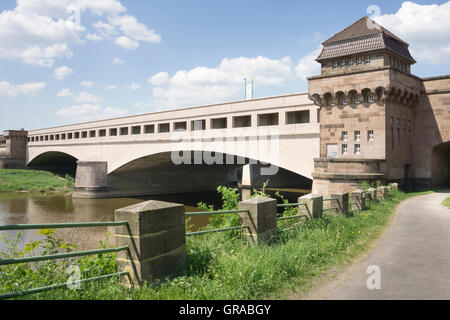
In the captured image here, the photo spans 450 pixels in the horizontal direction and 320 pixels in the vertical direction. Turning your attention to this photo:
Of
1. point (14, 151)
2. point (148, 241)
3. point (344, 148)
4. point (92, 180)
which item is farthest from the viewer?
point (14, 151)

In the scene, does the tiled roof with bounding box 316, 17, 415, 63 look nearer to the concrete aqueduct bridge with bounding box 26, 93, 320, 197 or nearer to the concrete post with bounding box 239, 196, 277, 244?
the concrete aqueduct bridge with bounding box 26, 93, 320, 197

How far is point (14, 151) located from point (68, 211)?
135ft

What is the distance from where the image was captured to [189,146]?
1131 inches

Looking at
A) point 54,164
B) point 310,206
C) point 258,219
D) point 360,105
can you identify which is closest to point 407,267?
point 258,219

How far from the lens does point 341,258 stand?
268 inches

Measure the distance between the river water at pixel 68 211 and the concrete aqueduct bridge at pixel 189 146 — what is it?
271 centimetres

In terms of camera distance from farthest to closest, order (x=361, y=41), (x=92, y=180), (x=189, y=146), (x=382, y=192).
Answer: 1. (x=92, y=180)
2. (x=189, y=146)
3. (x=361, y=41)
4. (x=382, y=192)

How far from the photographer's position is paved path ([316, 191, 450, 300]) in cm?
502

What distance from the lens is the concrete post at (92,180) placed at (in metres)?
36.9

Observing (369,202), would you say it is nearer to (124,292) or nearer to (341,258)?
(341,258)

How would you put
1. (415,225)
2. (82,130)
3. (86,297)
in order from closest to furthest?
(86,297) < (415,225) < (82,130)

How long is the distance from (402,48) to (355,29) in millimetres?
3273

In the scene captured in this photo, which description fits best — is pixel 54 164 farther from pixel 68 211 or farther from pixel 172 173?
pixel 68 211
